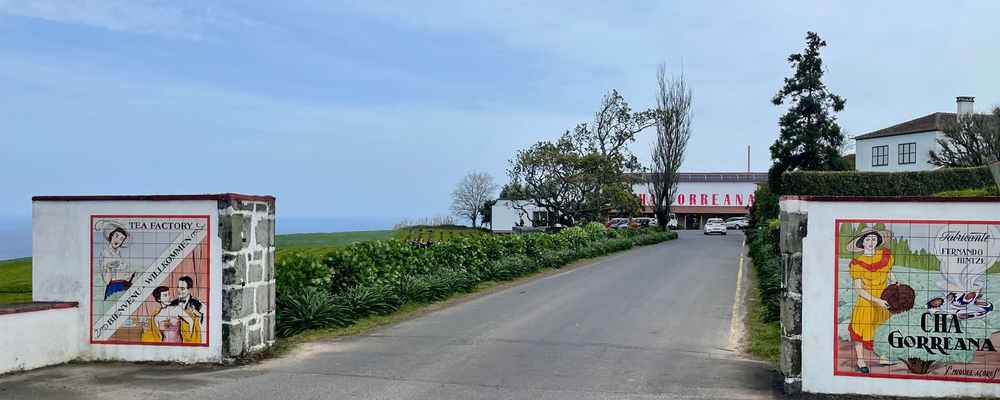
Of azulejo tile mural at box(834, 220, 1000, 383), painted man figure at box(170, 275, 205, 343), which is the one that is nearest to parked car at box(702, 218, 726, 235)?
azulejo tile mural at box(834, 220, 1000, 383)

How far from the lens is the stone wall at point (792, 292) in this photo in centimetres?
791

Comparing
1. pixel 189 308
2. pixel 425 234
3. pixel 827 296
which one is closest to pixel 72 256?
pixel 189 308

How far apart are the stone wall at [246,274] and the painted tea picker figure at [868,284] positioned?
6.81 meters

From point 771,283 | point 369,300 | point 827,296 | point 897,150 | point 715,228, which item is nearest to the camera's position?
point 827,296

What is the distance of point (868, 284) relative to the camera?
788cm

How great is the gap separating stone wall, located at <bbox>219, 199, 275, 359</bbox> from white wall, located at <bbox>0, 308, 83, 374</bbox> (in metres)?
1.94

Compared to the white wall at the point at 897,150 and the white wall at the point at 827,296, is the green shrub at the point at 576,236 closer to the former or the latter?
the white wall at the point at 827,296

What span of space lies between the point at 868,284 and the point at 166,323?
7957mm

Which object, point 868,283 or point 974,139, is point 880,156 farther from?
point 868,283

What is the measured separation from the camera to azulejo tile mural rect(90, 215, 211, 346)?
9.57 m

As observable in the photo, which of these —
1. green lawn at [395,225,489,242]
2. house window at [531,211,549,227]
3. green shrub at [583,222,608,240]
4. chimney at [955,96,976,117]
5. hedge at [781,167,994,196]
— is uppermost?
chimney at [955,96,976,117]

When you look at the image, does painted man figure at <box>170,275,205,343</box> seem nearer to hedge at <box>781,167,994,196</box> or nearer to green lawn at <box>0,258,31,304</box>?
green lawn at <box>0,258,31,304</box>

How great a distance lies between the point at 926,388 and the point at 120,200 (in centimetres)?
928

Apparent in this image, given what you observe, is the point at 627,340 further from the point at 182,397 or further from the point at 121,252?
the point at 121,252
